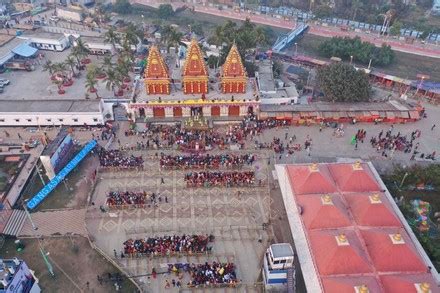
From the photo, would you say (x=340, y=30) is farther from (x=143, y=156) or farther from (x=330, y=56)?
(x=143, y=156)

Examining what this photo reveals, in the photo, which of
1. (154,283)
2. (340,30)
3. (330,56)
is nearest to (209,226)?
(154,283)

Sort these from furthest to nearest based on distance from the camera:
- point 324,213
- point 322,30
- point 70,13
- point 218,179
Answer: point 322,30
point 70,13
point 218,179
point 324,213

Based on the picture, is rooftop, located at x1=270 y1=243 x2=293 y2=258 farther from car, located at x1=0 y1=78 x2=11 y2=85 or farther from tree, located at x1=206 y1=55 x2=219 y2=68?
car, located at x1=0 y1=78 x2=11 y2=85

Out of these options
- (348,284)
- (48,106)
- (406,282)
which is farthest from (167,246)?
(48,106)

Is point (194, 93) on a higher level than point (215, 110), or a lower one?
higher

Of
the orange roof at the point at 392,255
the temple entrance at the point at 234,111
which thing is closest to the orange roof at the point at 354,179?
the orange roof at the point at 392,255

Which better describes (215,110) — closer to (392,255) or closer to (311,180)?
(311,180)

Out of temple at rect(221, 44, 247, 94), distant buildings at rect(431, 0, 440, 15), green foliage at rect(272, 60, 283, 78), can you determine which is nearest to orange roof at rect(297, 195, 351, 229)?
temple at rect(221, 44, 247, 94)
